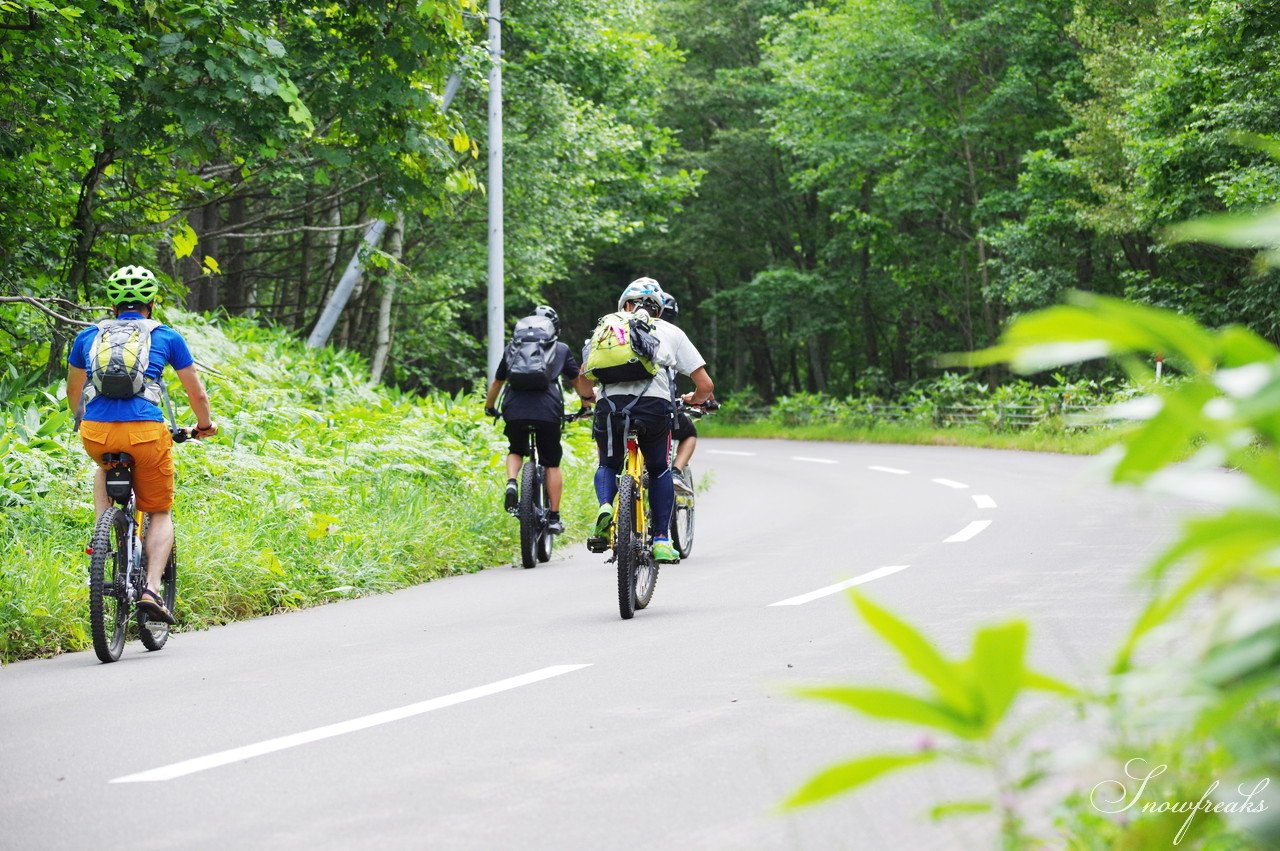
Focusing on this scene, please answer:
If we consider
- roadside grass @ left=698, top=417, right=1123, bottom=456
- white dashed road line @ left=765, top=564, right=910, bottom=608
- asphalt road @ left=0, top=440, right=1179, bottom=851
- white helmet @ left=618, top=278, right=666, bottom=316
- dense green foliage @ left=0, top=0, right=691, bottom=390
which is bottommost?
roadside grass @ left=698, top=417, right=1123, bottom=456

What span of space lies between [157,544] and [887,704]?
6.42 m

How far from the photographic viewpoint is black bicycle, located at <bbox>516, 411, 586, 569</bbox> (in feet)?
33.8

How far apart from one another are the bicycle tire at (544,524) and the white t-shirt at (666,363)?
2198 mm

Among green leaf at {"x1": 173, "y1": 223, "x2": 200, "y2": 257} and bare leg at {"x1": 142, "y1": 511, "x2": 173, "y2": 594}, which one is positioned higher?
green leaf at {"x1": 173, "y1": 223, "x2": 200, "y2": 257}

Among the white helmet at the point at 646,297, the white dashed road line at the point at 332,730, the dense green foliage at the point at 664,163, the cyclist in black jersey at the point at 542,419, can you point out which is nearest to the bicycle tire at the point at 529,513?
the cyclist in black jersey at the point at 542,419

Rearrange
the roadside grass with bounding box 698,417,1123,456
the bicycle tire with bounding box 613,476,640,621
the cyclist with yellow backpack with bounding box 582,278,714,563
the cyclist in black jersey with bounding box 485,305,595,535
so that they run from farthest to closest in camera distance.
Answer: the roadside grass with bounding box 698,417,1123,456 → the cyclist in black jersey with bounding box 485,305,595,535 → the cyclist with yellow backpack with bounding box 582,278,714,563 → the bicycle tire with bounding box 613,476,640,621

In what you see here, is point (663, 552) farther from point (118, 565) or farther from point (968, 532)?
point (968, 532)

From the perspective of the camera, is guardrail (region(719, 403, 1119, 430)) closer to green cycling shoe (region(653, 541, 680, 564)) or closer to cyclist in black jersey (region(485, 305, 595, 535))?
cyclist in black jersey (region(485, 305, 595, 535))

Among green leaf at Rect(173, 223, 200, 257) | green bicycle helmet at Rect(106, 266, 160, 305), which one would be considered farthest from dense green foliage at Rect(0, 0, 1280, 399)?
green bicycle helmet at Rect(106, 266, 160, 305)

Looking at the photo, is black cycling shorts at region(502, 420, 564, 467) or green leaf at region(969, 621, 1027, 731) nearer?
green leaf at region(969, 621, 1027, 731)

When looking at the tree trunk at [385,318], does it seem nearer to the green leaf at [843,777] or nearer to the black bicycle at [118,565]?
the black bicycle at [118,565]

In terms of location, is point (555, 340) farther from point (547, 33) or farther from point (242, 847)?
point (547, 33)

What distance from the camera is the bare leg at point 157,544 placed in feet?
22.5

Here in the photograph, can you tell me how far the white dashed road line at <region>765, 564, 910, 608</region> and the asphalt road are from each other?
41mm
